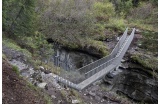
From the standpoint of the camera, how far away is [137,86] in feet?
57.1

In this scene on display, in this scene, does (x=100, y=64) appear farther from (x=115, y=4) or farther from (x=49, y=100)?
(x=115, y=4)

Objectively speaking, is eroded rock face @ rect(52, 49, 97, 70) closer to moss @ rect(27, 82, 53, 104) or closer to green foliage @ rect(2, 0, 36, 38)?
green foliage @ rect(2, 0, 36, 38)

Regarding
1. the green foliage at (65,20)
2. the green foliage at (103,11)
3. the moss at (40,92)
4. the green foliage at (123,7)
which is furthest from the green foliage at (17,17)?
the green foliage at (123,7)

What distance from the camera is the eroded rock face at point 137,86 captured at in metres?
16.6

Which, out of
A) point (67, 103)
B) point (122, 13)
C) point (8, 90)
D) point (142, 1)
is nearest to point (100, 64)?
point (67, 103)

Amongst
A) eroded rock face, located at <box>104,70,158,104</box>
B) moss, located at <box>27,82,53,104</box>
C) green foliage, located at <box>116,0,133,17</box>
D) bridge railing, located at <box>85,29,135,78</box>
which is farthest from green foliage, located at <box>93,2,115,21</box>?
moss, located at <box>27,82,53,104</box>

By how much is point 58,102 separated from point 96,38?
1331 cm

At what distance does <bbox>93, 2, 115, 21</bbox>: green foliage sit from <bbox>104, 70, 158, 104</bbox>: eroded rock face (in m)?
10.6

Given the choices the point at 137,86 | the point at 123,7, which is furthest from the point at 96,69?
the point at 123,7

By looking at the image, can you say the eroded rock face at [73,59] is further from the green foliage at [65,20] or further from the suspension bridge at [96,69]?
the suspension bridge at [96,69]

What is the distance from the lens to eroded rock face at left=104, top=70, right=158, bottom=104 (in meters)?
16.6

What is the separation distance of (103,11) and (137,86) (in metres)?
13.8

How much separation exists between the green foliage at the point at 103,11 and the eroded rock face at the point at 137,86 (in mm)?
10595

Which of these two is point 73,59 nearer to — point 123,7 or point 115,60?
point 115,60
